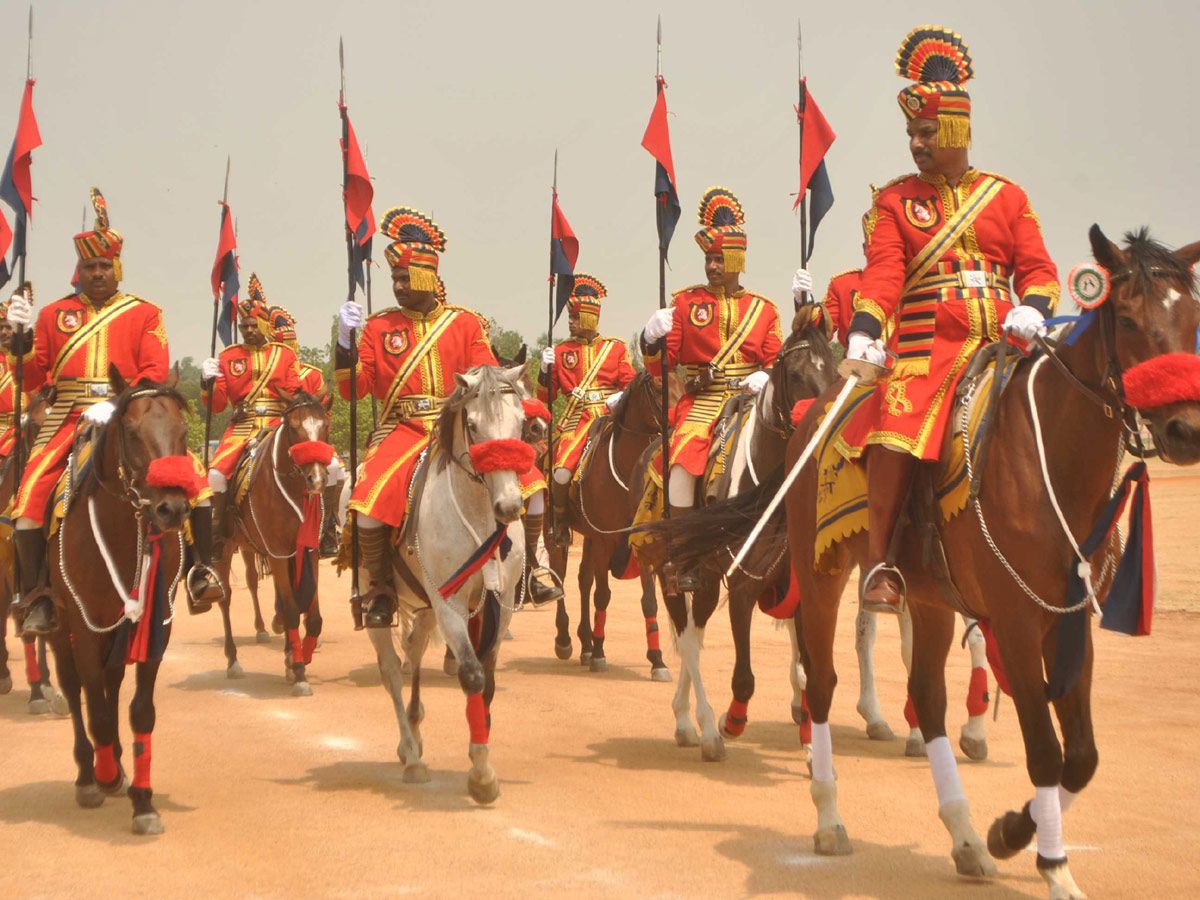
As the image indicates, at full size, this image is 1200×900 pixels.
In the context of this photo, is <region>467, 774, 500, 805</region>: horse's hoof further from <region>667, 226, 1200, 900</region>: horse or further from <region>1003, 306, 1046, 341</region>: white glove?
<region>1003, 306, 1046, 341</region>: white glove

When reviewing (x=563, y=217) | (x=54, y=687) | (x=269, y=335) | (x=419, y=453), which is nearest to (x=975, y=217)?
(x=419, y=453)

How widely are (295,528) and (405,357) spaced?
4.14 meters

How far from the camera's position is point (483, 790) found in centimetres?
770

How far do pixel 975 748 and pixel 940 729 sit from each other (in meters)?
2.53

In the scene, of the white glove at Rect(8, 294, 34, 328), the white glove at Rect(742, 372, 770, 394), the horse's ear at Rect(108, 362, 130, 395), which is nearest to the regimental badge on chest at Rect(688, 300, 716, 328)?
the white glove at Rect(742, 372, 770, 394)

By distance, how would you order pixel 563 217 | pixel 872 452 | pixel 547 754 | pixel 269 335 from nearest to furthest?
pixel 872 452, pixel 547 754, pixel 563 217, pixel 269 335

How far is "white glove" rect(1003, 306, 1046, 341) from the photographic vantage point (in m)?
5.60

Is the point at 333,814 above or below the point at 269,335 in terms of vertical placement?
below

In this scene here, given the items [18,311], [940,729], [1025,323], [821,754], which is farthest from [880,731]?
[18,311]

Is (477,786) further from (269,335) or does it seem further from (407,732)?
(269,335)

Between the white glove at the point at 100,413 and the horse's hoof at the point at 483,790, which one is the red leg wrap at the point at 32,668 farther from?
the horse's hoof at the point at 483,790

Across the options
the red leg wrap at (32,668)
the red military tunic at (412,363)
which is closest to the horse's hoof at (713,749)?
the red military tunic at (412,363)

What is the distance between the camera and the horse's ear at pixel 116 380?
24.9ft

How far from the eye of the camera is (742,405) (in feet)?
31.5
